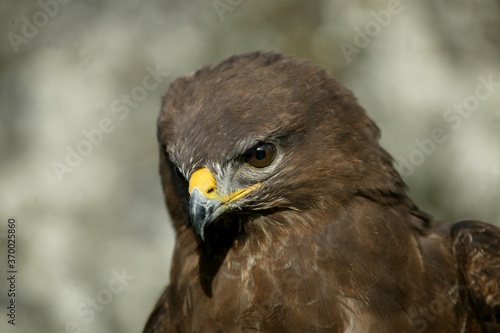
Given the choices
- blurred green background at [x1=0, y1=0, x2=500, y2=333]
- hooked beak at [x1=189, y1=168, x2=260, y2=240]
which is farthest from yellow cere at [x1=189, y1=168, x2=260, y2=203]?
blurred green background at [x1=0, y1=0, x2=500, y2=333]

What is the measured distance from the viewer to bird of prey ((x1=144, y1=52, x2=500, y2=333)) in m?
3.53

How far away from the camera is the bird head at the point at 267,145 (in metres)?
3.51

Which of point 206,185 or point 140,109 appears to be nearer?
point 206,185

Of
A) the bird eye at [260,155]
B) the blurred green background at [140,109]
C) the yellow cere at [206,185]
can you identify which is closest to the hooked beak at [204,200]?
the yellow cere at [206,185]

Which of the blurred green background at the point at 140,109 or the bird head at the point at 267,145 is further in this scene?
the blurred green background at the point at 140,109

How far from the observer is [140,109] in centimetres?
703

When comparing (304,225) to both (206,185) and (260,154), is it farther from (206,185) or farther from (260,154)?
(206,185)

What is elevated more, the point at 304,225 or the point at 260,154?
the point at 260,154

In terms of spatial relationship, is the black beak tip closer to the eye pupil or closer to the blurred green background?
the eye pupil

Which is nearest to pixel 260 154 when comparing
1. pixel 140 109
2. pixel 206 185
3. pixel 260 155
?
pixel 260 155

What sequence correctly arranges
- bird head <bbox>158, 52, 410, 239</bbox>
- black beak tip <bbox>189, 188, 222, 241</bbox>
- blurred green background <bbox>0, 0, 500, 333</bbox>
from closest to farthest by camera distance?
black beak tip <bbox>189, 188, 222, 241</bbox>, bird head <bbox>158, 52, 410, 239</bbox>, blurred green background <bbox>0, 0, 500, 333</bbox>

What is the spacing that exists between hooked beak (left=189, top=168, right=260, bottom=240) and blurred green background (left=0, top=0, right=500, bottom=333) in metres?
3.25

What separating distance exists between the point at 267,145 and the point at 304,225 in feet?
1.31

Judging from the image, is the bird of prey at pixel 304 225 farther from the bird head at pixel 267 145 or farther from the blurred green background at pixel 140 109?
the blurred green background at pixel 140 109
